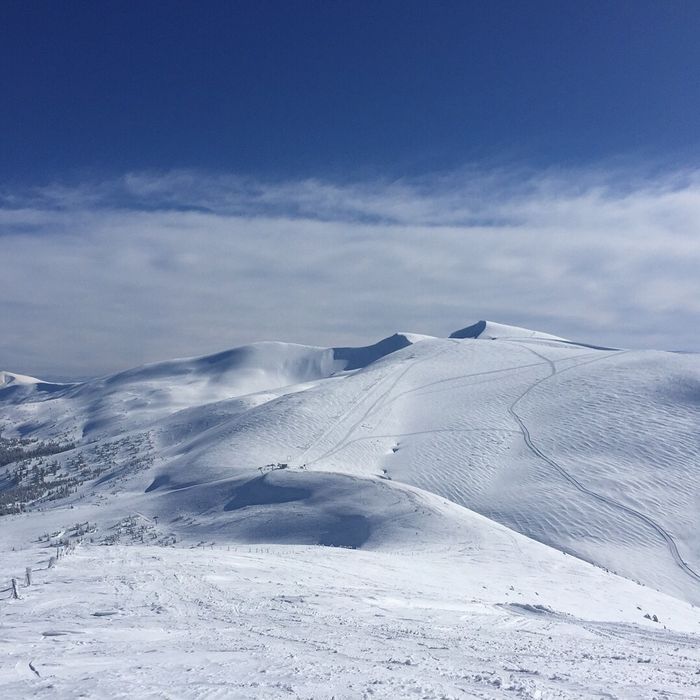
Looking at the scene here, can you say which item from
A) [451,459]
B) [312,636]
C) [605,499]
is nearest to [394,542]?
[605,499]

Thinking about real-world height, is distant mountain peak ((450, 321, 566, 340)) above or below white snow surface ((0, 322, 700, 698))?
above

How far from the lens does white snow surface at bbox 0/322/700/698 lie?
8.90 meters

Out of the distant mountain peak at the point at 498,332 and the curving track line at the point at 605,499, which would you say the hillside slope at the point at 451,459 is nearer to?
the curving track line at the point at 605,499

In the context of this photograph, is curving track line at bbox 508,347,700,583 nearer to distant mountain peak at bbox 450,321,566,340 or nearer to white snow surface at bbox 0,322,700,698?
white snow surface at bbox 0,322,700,698

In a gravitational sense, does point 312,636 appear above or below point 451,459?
above

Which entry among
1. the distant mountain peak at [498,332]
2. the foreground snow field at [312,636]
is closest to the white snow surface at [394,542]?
the foreground snow field at [312,636]

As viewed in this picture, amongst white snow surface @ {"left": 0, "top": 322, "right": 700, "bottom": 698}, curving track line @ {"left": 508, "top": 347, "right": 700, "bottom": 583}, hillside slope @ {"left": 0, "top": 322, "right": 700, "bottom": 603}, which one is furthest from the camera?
Result: hillside slope @ {"left": 0, "top": 322, "right": 700, "bottom": 603}

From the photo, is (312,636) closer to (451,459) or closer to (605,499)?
(605,499)

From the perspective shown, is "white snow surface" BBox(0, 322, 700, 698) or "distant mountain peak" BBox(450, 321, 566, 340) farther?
"distant mountain peak" BBox(450, 321, 566, 340)

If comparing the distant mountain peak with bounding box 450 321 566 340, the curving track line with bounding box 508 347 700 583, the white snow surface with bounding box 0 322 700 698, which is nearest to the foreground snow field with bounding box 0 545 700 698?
the white snow surface with bounding box 0 322 700 698

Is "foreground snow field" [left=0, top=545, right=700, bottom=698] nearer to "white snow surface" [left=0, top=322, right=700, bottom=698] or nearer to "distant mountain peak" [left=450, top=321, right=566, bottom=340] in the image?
"white snow surface" [left=0, top=322, right=700, bottom=698]

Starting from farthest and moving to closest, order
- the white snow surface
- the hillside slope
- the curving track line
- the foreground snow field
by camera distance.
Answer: the hillside slope
the curving track line
the white snow surface
the foreground snow field

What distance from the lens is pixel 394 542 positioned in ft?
91.2

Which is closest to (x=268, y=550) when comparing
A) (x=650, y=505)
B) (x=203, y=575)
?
(x=203, y=575)
